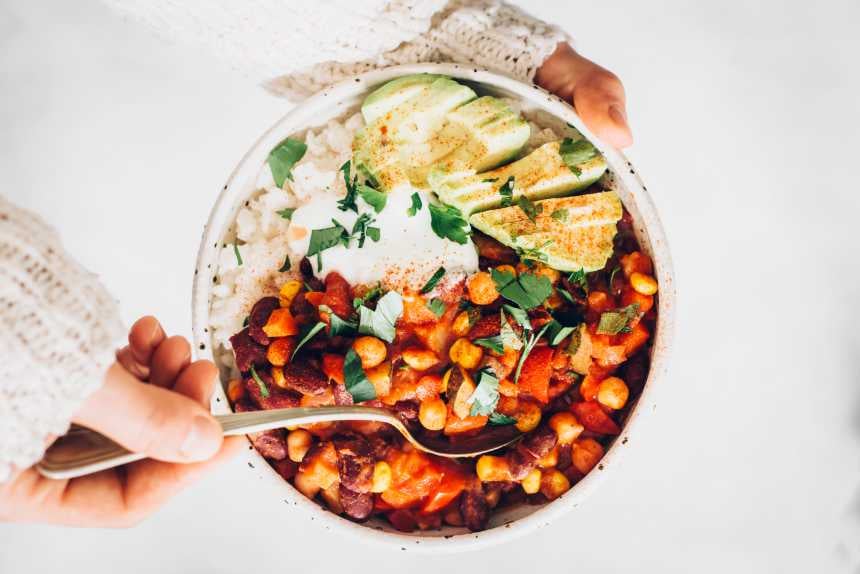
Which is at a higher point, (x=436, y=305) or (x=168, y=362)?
(x=168, y=362)

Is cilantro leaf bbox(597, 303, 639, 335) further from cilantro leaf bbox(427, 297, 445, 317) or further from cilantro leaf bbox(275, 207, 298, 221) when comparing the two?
cilantro leaf bbox(275, 207, 298, 221)

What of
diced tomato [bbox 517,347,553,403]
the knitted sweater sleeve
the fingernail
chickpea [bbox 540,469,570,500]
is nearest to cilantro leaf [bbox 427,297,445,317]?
diced tomato [bbox 517,347,553,403]

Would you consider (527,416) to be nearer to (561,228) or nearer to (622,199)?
(561,228)

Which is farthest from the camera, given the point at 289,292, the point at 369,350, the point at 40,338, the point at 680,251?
the point at 680,251

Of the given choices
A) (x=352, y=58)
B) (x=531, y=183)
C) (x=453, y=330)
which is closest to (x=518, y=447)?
(x=453, y=330)

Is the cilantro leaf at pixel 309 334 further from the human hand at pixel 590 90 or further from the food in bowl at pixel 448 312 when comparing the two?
the human hand at pixel 590 90

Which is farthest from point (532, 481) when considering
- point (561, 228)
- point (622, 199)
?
point (622, 199)

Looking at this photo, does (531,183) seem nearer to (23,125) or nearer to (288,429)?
(288,429)

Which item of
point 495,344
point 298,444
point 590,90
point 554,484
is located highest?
point 590,90
